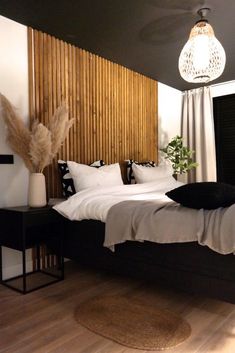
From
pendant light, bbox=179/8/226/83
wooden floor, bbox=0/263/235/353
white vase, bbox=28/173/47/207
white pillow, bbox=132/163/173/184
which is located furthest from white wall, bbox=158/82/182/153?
wooden floor, bbox=0/263/235/353

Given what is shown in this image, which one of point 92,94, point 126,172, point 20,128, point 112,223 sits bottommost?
point 112,223

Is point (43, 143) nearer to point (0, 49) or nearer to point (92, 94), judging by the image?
point (0, 49)

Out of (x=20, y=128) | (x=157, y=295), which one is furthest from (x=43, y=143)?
(x=157, y=295)

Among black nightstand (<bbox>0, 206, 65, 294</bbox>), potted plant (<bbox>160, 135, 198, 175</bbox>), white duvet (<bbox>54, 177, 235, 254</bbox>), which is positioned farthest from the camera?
potted plant (<bbox>160, 135, 198, 175</bbox>)

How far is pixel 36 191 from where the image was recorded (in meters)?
2.54

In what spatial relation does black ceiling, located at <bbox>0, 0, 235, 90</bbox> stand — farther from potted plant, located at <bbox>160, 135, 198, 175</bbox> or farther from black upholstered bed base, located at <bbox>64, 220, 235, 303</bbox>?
black upholstered bed base, located at <bbox>64, 220, 235, 303</bbox>

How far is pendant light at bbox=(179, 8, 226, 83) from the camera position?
2.36m

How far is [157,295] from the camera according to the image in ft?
7.52

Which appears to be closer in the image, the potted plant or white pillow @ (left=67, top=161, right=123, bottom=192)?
white pillow @ (left=67, top=161, right=123, bottom=192)

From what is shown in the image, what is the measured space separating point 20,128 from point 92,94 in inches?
48.1

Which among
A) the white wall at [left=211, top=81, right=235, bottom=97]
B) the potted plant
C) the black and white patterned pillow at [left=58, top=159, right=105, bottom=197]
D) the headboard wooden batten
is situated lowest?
the black and white patterned pillow at [left=58, top=159, right=105, bottom=197]

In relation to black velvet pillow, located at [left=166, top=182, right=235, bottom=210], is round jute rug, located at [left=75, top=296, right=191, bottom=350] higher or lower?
lower

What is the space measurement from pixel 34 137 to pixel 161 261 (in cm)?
142

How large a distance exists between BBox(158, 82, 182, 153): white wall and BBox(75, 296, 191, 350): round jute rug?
3048mm
